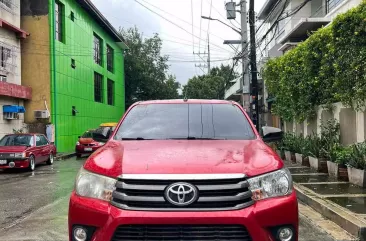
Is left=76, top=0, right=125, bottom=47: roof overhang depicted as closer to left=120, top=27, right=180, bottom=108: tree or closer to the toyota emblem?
left=120, top=27, right=180, bottom=108: tree

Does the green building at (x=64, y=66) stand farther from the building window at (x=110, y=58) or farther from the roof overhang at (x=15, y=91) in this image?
the building window at (x=110, y=58)

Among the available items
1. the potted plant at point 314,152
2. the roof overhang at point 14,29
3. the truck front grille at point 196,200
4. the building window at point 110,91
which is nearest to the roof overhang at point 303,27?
the potted plant at point 314,152

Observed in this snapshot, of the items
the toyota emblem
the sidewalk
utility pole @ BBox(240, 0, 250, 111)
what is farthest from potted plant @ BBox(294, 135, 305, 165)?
the toyota emblem

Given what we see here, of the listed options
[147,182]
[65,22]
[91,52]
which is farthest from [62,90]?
[147,182]

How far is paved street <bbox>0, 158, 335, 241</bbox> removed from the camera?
5742mm

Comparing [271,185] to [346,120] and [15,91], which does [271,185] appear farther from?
[15,91]

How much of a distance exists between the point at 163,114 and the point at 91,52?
29828 millimetres

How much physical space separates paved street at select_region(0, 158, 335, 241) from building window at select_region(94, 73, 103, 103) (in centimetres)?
2320

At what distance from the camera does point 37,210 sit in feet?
25.2

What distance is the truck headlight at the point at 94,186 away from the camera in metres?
3.36

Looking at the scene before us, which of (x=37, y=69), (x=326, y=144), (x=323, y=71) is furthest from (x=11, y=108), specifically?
(x=326, y=144)

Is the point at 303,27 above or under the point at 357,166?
above

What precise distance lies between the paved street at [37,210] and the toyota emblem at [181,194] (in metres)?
2.84

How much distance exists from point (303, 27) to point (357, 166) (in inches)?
641
